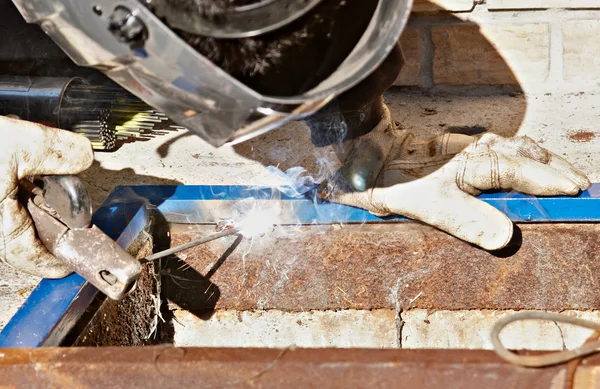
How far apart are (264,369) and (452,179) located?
84 cm

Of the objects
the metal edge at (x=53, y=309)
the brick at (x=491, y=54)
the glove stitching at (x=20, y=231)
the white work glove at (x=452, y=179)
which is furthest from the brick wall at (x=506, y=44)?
the glove stitching at (x=20, y=231)

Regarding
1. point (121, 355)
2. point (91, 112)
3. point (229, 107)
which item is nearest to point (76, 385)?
point (121, 355)

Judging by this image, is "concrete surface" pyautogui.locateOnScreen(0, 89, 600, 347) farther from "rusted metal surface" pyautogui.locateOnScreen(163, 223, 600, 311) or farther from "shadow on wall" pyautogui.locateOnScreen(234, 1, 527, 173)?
"rusted metal surface" pyautogui.locateOnScreen(163, 223, 600, 311)

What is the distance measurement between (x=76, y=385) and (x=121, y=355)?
8cm

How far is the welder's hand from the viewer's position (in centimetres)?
143

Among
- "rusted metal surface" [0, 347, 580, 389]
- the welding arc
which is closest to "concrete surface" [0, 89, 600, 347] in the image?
the welding arc

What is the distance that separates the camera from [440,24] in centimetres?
241

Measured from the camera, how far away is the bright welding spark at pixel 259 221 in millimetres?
1755

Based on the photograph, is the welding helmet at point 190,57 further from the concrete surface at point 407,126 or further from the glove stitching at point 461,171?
the concrete surface at point 407,126

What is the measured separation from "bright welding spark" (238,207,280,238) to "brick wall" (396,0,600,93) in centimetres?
99

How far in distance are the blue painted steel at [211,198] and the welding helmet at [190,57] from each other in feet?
1.48

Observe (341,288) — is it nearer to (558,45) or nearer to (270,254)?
(270,254)

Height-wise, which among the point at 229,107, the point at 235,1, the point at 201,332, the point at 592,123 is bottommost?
the point at 201,332

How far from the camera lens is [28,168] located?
1.45 meters
